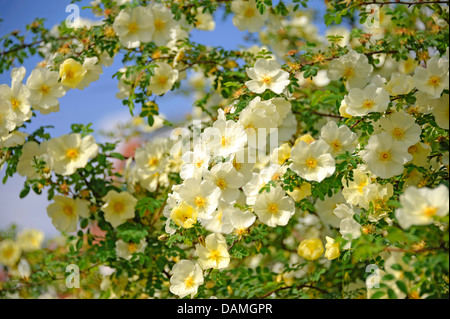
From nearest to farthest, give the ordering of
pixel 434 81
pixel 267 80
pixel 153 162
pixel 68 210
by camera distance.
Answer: pixel 434 81
pixel 267 80
pixel 68 210
pixel 153 162

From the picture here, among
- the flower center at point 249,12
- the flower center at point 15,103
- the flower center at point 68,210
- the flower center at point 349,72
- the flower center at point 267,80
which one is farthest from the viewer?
the flower center at point 249,12

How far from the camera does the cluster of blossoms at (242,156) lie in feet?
3.93

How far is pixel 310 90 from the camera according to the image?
217 centimetres

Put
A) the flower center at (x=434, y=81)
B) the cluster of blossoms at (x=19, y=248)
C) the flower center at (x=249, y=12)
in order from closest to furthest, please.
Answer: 1. the flower center at (x=434, y=81)
2. the flower center at (x=249, y=12)
3. the cluster of blossoms at (x=19, y=248)

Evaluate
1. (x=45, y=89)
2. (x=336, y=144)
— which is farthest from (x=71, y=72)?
(x=336, y=144)

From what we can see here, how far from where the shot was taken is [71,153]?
1702 millimetres

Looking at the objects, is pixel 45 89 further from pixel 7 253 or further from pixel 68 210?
pixel 7 253

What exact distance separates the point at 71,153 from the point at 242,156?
0.71 metres

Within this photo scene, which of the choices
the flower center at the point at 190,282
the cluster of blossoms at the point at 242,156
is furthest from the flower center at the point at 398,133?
the flower center at the point at 190,282

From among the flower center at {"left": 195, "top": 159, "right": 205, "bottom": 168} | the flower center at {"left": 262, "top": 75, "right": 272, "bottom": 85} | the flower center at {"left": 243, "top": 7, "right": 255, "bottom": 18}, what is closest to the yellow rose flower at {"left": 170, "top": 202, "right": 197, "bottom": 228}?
the flower center at {"left": 195, "top": 159, "right": 205, "bottom": 168}

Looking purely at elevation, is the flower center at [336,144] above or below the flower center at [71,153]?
below

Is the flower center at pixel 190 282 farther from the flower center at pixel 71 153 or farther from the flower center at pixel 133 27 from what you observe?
the flower center at pixel 133 27
